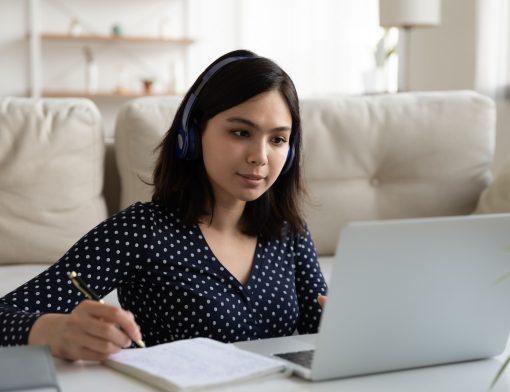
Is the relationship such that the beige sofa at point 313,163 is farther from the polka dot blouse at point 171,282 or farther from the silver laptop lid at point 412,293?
the silver laptop lid at point 412,293

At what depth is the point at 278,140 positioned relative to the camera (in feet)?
4.44

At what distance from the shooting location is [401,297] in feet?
Result: 3.06

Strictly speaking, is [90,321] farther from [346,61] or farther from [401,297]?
[346,61]

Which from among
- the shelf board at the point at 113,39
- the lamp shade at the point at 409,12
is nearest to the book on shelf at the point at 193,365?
the lamp shade at the point at 409,12

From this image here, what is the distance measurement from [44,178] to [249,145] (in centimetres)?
103

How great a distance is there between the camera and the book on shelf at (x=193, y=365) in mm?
909

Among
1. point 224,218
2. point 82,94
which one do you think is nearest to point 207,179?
point 224,218

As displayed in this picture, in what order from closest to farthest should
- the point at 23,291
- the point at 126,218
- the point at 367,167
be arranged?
the point at 23,291
the point at 126,218
the point at 367,167

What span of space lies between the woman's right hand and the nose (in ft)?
1.26

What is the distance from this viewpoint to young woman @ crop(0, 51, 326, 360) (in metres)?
1.29

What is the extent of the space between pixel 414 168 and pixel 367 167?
0.43 ft

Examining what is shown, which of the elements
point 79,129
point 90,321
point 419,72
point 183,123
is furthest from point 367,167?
point 419,72

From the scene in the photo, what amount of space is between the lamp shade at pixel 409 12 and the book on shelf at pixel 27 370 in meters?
2.80

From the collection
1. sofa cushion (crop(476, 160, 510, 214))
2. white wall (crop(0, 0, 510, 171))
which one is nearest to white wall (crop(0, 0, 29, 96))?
white wall (crop(0, 0, 510, 171))
